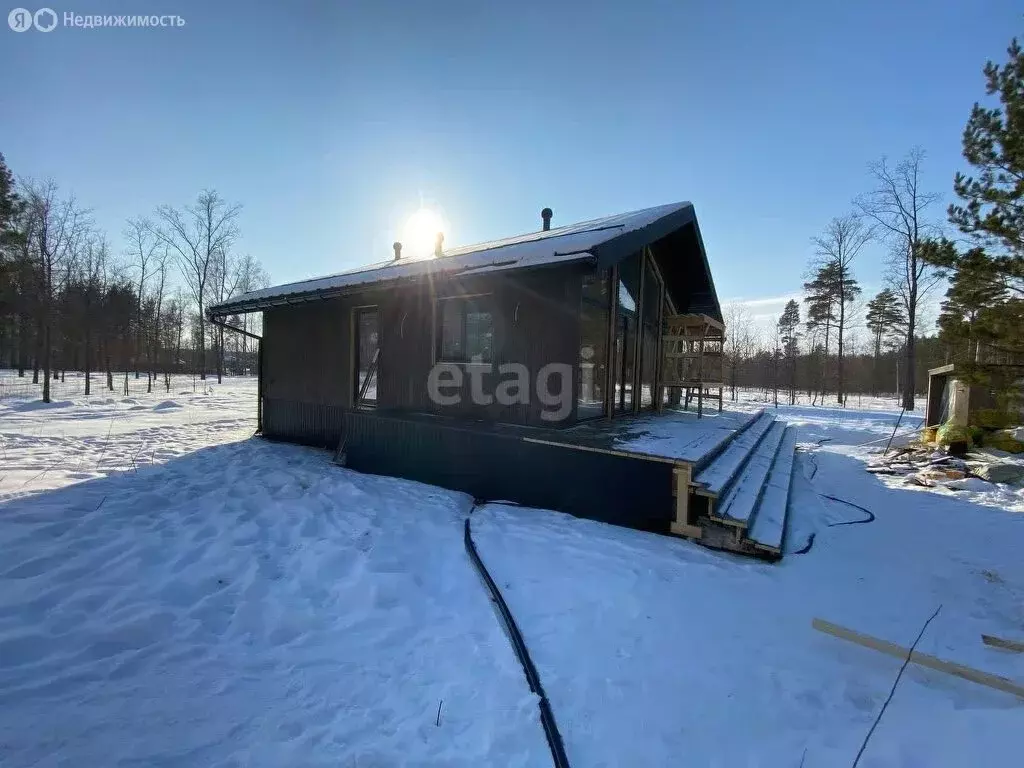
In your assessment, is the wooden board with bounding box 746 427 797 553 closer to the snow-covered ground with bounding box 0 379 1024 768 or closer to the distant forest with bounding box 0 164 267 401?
the snow-covered ground with bounding box 0 379 1024 768

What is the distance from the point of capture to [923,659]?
242 centimetres

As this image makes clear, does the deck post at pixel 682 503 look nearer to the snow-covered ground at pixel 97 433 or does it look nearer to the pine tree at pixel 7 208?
the snow-covered ground at pixel 97 433

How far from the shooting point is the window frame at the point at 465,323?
6.08 metres

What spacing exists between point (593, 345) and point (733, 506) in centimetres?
273

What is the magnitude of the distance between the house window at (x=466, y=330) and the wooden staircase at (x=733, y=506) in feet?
10.5

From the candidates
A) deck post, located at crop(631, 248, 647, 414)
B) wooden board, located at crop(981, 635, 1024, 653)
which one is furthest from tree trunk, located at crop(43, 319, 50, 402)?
wooden board, located at crop(981, 635, 1024, 653)

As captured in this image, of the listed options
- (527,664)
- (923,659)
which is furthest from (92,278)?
(923,659)

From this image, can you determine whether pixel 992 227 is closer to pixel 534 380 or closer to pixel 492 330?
pixel 534 380

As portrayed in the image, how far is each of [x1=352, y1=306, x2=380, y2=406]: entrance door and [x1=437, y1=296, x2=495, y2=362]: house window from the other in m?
1.61

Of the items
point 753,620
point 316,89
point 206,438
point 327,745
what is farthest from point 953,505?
point 206,438

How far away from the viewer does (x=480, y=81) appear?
304 inches

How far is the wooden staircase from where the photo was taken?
12.9 feet

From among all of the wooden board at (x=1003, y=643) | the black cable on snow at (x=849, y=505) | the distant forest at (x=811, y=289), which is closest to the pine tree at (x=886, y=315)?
the distant forest at (x=811, y=289)

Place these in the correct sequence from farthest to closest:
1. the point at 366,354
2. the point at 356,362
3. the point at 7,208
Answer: the point at 7,208
the point at 356,362
the point at 366,354
